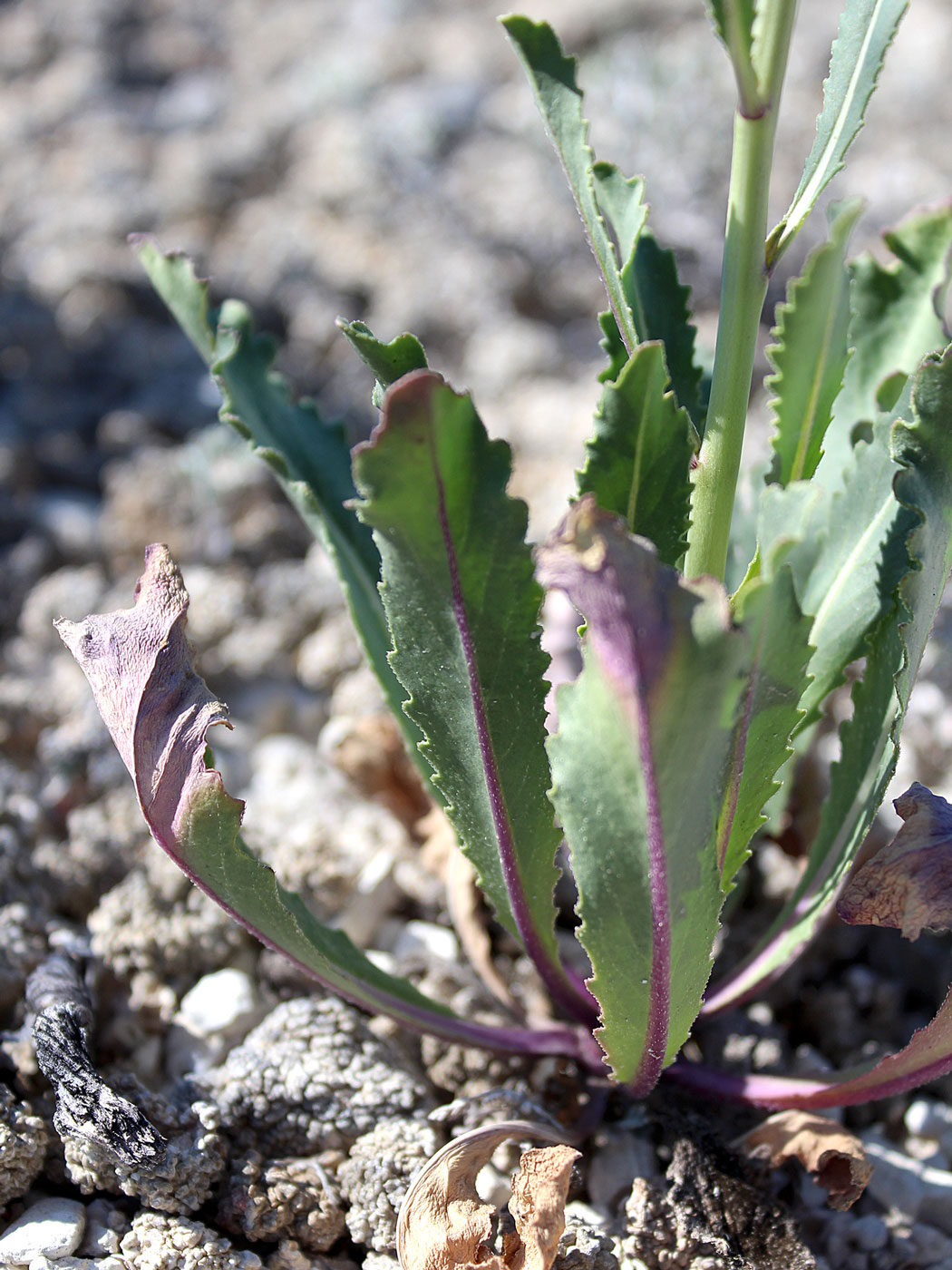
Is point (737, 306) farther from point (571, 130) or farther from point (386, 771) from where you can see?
point (386, 771)

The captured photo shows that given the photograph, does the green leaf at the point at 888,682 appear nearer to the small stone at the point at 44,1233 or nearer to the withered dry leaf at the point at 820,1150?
the withered dry leaf at the point at 820,1150

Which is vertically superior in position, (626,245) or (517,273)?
(517,273)

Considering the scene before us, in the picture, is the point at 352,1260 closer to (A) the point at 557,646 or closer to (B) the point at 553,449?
(A) the point at 557,646

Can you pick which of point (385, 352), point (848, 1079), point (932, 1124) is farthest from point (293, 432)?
point (932, 1124)

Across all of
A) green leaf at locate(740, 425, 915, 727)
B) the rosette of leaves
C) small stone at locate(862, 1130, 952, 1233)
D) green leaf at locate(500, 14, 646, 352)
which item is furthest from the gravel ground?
green leaf at locate(500, 14, 646, 352)

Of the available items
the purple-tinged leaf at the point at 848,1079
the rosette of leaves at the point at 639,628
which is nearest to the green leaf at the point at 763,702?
the rosette of leaves at the point at 639,628

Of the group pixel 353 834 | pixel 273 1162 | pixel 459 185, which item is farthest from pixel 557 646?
pixel 459 185
